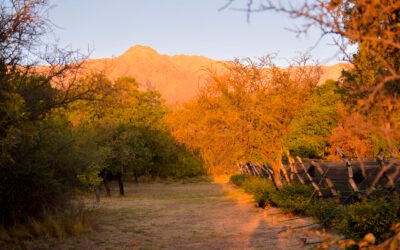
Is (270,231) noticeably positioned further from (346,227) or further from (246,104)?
(246,104)

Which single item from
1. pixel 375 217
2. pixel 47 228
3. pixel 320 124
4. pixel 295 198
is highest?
pixel 320 124

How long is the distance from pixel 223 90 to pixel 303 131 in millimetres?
17887

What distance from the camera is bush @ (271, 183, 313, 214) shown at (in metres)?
14.9

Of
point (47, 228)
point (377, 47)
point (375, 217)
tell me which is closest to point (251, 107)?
point (47, 228)

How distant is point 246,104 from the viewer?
20.3 m

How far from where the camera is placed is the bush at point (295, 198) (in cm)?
1488

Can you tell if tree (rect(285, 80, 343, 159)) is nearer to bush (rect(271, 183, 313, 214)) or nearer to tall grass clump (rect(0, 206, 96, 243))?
bush (rect(271, 183, 313, 214))

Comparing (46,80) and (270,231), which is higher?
(46,80)

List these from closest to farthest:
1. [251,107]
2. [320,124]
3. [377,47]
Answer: [377,47]
[251,107]
[320,124]

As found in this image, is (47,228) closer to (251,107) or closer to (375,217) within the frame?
(375,217)

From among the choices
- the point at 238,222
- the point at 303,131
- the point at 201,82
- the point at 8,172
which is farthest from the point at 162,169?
the point at 8,172

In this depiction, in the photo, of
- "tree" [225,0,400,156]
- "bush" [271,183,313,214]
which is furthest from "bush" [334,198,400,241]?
"bush" [271,183,313,214]

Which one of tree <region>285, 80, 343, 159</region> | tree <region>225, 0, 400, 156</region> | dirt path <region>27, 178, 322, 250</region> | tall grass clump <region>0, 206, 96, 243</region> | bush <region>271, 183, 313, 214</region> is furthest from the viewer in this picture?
tree <region>285, 80, 343, 159</region>

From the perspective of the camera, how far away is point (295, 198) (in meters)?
15.3
